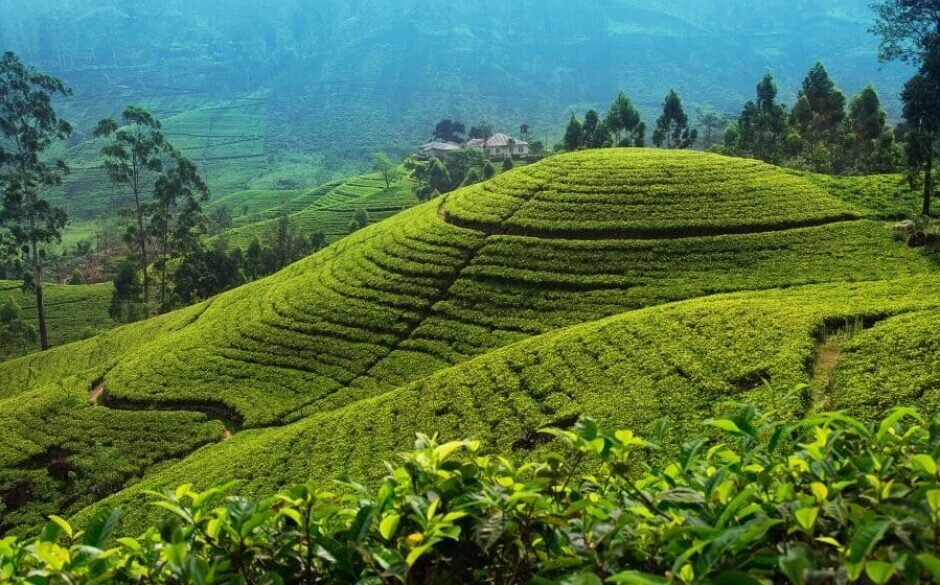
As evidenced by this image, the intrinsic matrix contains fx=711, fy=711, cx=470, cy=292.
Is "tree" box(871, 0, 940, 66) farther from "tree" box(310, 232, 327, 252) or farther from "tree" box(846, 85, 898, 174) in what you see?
"tree" box(310, 232, 327, 252)

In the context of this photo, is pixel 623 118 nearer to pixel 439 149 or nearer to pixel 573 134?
pixel 573 134

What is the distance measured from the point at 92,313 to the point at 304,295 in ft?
120

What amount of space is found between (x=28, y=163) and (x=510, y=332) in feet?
143

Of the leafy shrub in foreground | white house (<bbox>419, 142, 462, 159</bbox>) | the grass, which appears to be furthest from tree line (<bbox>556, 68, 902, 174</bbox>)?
white house (<bbox>419, 142, 462, 159</bbox>)

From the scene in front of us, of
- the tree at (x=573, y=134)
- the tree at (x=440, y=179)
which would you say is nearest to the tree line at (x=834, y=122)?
the tree at (x=573, y=134)

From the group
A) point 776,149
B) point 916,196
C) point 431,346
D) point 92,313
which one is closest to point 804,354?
point 431,346

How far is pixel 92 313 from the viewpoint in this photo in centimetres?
5853

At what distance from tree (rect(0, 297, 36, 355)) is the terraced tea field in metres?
10.6

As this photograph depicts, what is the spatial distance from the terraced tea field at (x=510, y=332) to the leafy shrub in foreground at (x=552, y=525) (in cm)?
1149

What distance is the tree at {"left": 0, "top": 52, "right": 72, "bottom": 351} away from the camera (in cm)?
4772

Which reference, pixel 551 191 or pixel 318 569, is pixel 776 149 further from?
pixel 318 569

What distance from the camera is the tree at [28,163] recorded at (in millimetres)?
47719

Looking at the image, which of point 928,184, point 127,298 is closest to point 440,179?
point 127,298

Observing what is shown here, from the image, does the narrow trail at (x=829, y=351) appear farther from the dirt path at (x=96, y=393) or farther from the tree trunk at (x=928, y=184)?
the dirt path at (x=96, y=393)
